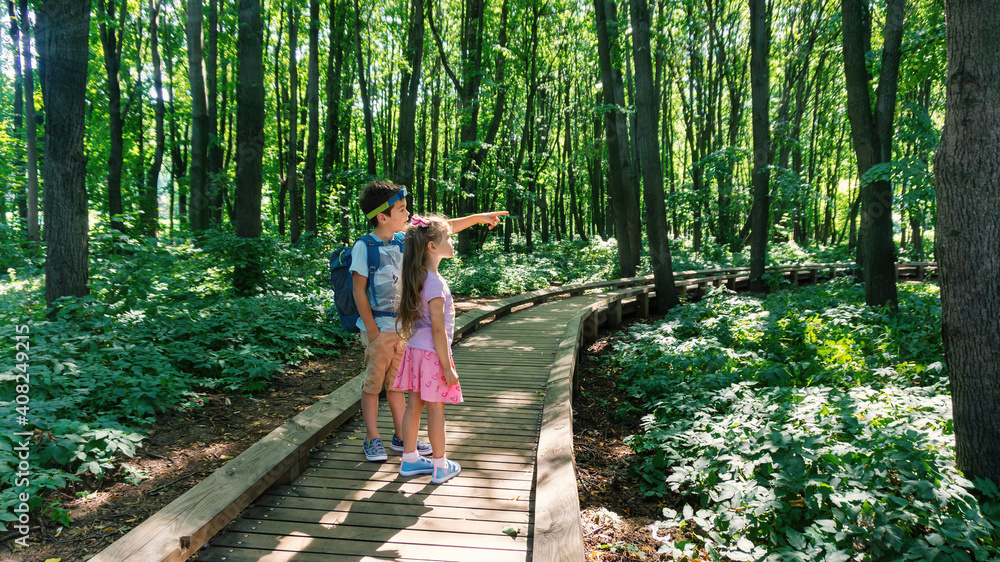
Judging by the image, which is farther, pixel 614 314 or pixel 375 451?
pixel 614 314

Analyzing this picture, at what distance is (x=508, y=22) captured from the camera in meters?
A: 21.0

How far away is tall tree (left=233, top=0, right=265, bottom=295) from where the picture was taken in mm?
9375

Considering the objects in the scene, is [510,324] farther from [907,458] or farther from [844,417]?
[907,458]

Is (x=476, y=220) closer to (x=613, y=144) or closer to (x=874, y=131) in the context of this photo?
(x=874, y=131)

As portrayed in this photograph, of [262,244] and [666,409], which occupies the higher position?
[262,244]

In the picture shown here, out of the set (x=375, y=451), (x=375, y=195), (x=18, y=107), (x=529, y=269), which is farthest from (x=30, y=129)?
(x=375, y=451)

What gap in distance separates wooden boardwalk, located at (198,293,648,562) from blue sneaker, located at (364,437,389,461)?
0.20ft

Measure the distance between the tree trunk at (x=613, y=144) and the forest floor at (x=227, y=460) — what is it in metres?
8.56

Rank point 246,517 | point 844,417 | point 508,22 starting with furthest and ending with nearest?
point 508,22 < point 844,417 < point 246,517

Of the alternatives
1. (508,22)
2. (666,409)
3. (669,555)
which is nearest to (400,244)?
(669,555)

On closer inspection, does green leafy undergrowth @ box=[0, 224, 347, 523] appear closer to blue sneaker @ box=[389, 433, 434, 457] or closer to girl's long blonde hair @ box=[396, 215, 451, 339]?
blue sneaker @ box=[389, 433, 434, 457]

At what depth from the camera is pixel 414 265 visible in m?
3.44

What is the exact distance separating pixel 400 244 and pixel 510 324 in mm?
6340
